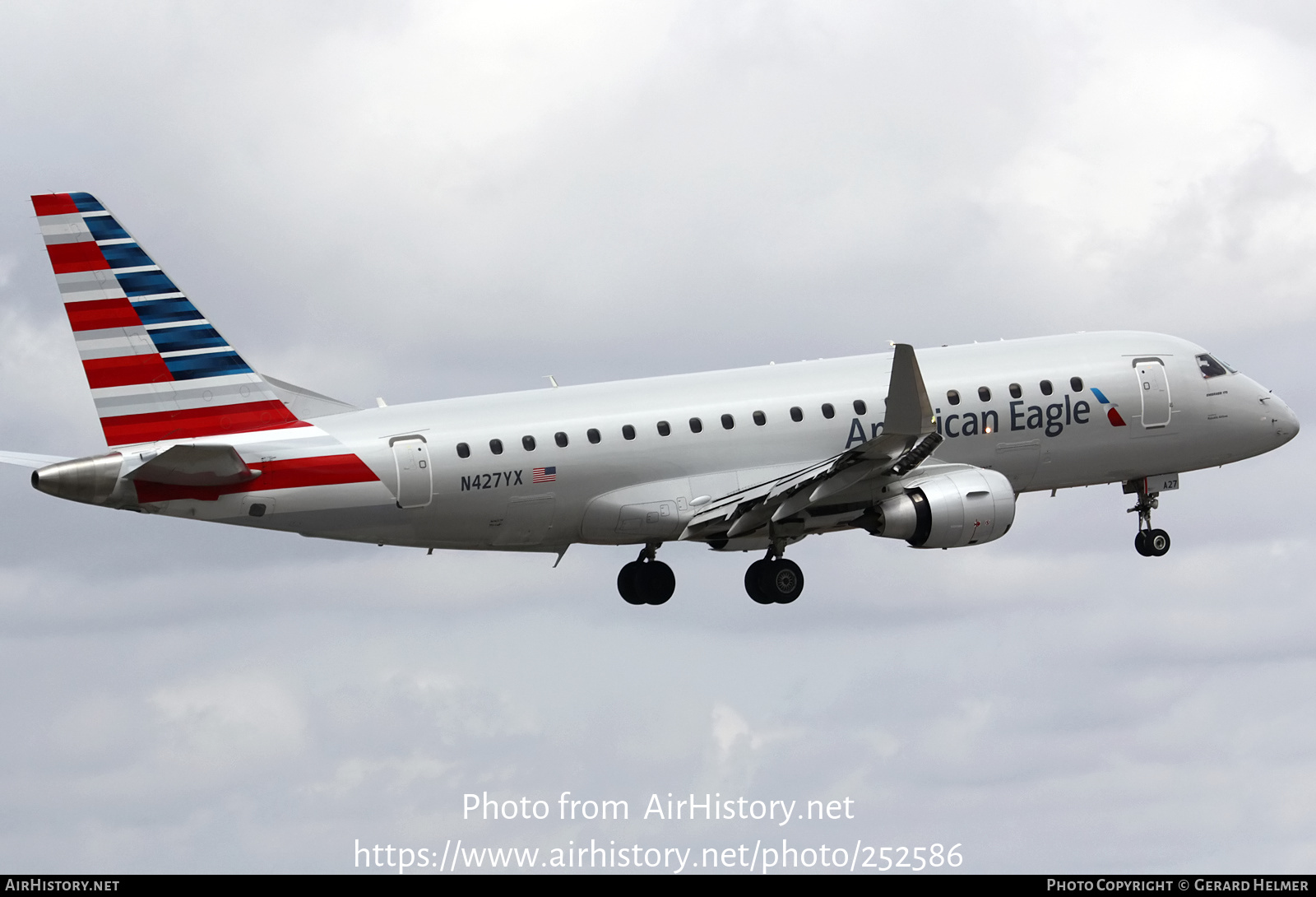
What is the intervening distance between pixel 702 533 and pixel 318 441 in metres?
10.4

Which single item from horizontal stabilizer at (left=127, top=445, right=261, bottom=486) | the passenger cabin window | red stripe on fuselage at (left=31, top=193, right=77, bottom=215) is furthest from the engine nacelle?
red stripe on fuselage at (left=31, top=193, right=77, bottom=215)

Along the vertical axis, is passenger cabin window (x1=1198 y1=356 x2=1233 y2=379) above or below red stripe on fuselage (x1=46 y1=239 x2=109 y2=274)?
above

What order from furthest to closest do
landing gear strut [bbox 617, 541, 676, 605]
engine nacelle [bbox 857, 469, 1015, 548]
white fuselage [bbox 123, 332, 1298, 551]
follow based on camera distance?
landing gear strut [bbox 617, 541, 676, 605] < engine nacelle [bbox 857, 469, 1015, 548] < white fuselage [bbox 123, 332, 1298, 551]

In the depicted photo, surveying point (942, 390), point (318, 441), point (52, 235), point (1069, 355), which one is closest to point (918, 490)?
point (942, 390)

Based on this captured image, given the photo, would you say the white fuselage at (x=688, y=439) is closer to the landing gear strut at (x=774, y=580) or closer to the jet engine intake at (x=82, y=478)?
the jet engine intake at (x=82, y=478)

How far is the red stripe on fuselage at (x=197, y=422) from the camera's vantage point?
49125 millimetres

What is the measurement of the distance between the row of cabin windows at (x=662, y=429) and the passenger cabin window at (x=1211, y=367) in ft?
28.3

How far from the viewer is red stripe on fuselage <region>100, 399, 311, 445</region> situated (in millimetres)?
49125

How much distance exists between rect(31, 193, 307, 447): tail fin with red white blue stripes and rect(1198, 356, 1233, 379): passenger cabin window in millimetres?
27268

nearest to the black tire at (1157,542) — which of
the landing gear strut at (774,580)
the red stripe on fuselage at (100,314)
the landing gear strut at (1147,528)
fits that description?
the landing gear strut at (1147,528)

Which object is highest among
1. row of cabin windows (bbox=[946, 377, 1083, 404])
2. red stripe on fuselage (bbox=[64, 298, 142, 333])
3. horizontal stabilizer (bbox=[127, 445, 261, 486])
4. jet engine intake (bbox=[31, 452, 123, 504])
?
row of cabin windows (bbox=[946, 377, 1083, 404])

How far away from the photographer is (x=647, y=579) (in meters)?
56.8

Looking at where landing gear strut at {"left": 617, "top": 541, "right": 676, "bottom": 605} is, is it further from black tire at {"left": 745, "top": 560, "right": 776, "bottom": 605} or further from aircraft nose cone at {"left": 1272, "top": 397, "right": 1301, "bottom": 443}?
aircraft nose cone at {"left": 1272, "top": 397, "right": 1301, "bottom": 443}

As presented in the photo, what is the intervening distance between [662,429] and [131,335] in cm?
1349
